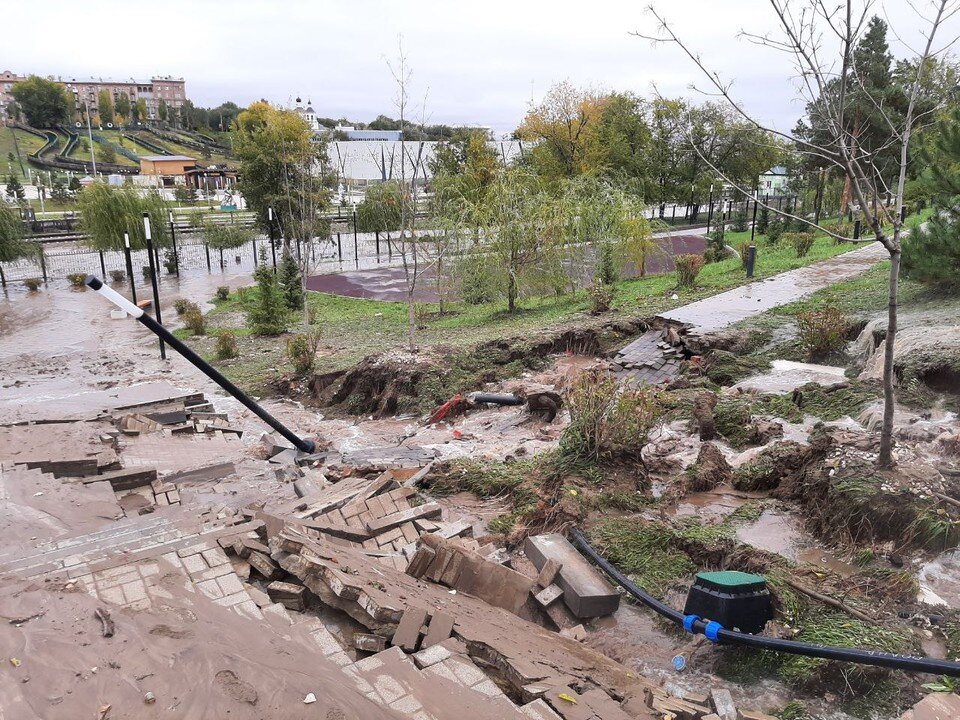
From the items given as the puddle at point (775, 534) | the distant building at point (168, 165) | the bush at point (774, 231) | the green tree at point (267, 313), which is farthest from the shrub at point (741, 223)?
the distant building at point (168, 165)

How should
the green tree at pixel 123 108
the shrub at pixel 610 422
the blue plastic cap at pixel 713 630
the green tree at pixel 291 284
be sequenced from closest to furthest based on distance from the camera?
1. the blue plastic cap at pixel 713 630
2. the shrub at pixel 610 422
3. the green tree at pixel 291 284
4. the green tree at pixel 123 108

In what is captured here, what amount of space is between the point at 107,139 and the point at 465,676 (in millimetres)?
111294

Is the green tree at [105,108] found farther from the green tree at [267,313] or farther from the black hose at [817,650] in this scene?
the black hose at [817,650]

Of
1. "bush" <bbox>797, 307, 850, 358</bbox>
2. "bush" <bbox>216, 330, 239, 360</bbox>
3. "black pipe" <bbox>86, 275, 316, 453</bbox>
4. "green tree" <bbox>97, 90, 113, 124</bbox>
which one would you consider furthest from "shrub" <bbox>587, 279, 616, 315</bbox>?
"green tree" <bbox>97, 90, 113, 124</bbox>

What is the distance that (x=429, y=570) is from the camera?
5.23 meters

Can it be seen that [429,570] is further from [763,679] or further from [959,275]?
[959,275]

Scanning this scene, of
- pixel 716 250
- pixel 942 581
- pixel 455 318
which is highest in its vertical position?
pixel 716 250

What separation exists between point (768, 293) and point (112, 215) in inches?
955

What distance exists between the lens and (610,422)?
6.79 metres

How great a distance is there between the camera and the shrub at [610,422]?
267 inches

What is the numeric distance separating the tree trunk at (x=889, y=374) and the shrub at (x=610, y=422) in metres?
1.97

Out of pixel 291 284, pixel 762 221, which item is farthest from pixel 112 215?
pixel 762 221

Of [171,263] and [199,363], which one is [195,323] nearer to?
[199,363]

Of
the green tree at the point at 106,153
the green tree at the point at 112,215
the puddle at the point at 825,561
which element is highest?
the green tree at the point at 106,153
